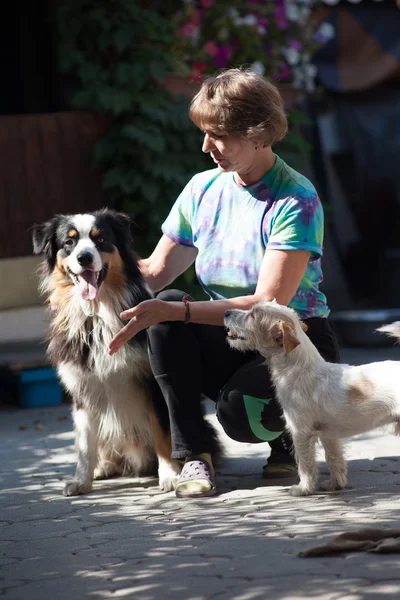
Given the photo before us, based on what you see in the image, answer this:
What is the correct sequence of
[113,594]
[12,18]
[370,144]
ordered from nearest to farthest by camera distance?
[113,594]
[12,18]
[370,144]

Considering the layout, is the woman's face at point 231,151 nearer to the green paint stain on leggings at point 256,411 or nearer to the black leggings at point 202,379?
the black leggings at point 202,379

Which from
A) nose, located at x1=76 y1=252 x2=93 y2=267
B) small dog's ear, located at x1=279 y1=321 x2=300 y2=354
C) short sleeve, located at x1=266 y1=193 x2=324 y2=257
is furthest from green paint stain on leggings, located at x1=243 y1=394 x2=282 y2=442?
nose, located at x1=76 y1=252 x2=93 y2=267

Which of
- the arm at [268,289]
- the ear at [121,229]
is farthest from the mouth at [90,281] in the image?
the arm at [268,289]

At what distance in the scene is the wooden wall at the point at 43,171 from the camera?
7.33m

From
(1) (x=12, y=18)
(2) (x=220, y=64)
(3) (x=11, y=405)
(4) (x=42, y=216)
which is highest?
(1) (x=12, y=18)

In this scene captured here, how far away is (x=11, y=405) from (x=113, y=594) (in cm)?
445

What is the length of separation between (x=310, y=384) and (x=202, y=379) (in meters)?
0.59

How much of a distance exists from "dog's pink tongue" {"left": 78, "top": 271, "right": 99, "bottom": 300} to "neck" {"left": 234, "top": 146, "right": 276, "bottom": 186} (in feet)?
2.52

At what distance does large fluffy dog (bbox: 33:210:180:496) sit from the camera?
427 centimetres

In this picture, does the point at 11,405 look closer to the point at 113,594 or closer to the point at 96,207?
the point at 96,207

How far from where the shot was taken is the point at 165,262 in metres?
4.44

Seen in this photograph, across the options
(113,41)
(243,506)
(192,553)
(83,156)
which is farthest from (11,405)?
(192,553)

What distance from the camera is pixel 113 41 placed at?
7539 mm

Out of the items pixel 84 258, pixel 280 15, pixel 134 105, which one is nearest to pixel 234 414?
pixel 84 258
